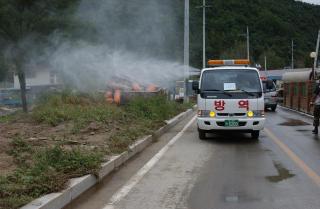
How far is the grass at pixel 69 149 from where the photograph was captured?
711 centimetres

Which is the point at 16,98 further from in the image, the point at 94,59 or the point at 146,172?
the point at 146,172

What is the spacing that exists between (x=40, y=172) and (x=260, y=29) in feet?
251

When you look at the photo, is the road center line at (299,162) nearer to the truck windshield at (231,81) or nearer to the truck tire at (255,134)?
the truck tire at (255,134)

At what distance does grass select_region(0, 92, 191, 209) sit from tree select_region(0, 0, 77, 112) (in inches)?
239

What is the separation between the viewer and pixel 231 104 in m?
14.0

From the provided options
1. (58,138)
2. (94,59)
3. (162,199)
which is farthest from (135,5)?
(162,199)

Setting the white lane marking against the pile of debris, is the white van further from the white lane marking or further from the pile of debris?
the pile of debris

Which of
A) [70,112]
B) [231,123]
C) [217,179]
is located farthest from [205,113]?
[217,179]

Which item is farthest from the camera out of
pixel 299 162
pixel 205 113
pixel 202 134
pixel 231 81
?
pixel 202 134

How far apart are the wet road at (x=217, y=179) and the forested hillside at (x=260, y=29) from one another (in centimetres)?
4134

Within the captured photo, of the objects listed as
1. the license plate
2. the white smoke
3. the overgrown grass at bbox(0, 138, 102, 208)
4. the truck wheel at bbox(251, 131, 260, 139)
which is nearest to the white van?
the license plate

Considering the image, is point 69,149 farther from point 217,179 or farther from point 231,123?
point 231,123

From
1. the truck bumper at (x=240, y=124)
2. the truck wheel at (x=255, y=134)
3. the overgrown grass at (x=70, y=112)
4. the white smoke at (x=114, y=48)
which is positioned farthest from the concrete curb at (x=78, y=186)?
the white smoke at (x=114, y=48)

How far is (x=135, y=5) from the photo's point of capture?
2912 cm
